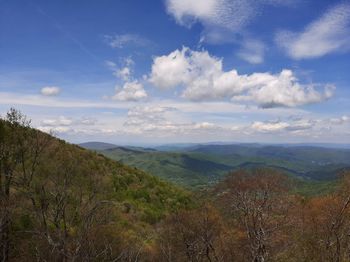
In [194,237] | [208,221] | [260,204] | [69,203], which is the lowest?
[194,237]

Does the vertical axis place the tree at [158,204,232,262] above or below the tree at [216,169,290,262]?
below

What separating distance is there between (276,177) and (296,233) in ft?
28.4

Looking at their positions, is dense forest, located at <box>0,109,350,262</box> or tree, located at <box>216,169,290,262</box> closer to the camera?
dense forest, located at <box>0,109,350,262</box>

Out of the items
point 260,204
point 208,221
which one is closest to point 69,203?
point 208,221

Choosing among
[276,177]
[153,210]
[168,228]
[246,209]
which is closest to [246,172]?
[276,177]

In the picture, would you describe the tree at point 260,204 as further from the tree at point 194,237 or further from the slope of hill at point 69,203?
the slope of hill at point 69,203

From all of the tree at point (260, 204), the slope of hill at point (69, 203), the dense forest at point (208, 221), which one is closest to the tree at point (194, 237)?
the dense forest at point (208, 221)

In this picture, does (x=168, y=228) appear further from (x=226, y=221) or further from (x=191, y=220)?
(x=226, y=221)

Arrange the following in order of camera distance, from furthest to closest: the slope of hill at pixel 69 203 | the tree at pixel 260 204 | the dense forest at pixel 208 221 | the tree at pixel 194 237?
the tree at pixel 194 237, the tree at pixel 260 204, the dense forest at pixel 208 221, the slope of hill at pixel 69 203

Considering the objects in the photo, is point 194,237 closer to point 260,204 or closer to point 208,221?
point 208,221

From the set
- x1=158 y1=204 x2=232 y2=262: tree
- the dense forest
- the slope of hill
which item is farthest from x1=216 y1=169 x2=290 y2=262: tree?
the slope of hill

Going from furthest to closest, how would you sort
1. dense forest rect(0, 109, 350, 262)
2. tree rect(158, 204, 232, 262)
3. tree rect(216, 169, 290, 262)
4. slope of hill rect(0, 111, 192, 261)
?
tree rect(158, 204, 232, 262) → tree rect(216, 169, 290, 262) → dense forest rect(0, 109, 350, 262) → slope of hill rect(0, 111, 192, 261)

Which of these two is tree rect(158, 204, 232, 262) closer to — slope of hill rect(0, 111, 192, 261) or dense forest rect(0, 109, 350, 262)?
dense forest rect(0, 109, 350, 262)

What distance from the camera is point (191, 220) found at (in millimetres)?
40406
